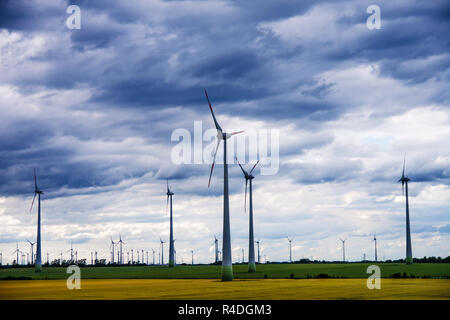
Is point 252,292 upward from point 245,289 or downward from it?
upward

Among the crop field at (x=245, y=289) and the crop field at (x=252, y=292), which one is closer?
the crop field at (x=252, y=292)

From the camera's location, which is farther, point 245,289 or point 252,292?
point 245,289

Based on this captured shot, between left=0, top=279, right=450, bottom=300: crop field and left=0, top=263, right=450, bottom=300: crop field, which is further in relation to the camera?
left=0, top=263, right=450, bottom=300: crop field
